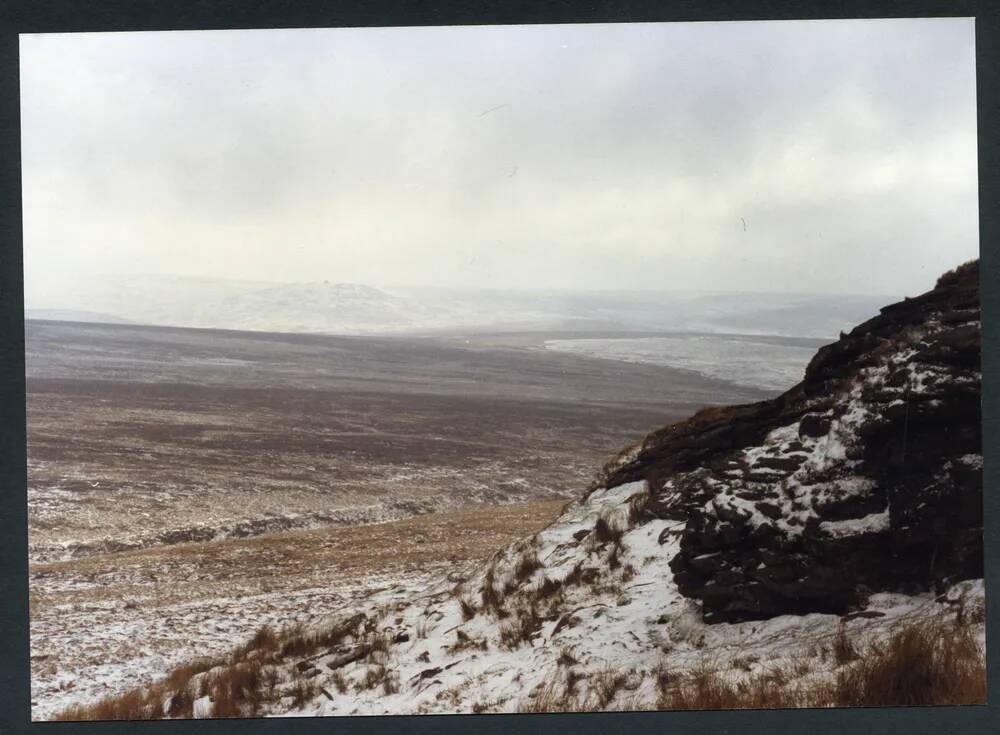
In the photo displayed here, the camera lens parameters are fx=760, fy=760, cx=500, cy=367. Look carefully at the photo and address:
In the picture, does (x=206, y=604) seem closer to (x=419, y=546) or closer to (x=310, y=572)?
(x=310, y=572)

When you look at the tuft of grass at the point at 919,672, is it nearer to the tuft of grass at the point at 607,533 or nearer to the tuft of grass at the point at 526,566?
the tuft of grass at the point at 607,533

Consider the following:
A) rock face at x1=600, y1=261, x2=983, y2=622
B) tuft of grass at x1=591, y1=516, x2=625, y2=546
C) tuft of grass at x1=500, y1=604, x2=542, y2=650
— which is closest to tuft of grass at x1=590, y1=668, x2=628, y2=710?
tuft of grass at x1=500, y1=604, x2=542, y2=650

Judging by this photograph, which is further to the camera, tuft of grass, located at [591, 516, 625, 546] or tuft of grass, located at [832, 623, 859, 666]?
tuft of grass, located at [591, 516, 625, 546]

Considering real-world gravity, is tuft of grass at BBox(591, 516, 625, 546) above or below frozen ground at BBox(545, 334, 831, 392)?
below

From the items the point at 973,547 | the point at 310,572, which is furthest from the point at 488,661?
the point at 973,547

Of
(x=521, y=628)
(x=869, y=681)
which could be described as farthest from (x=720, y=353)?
(x=521, y=628)

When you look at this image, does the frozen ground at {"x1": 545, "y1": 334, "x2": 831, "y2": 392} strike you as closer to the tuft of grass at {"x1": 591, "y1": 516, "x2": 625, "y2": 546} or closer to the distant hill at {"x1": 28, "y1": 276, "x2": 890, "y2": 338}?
the distant hill at {"x1": 28, "y1": 276, "x2": 890, "y2": 338}
